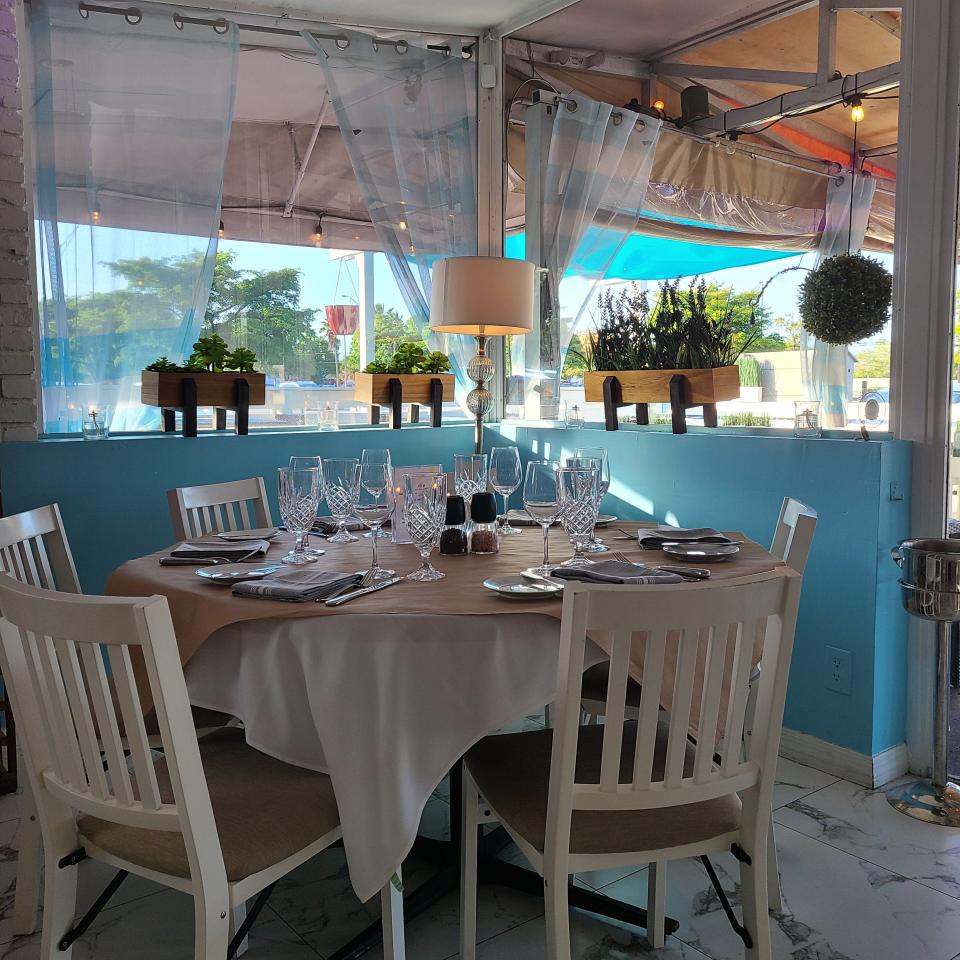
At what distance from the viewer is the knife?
1.76 metres

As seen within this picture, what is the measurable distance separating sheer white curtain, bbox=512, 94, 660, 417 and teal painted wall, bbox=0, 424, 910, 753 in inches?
25.8

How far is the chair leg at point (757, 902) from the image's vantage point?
1.61 m

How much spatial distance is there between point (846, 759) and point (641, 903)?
1.10 metres

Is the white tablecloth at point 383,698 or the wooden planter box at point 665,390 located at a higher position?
the wooden planter box at point 665,390

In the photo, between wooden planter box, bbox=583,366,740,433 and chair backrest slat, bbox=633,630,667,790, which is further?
wooden planter box, bbox=583,366,740,433

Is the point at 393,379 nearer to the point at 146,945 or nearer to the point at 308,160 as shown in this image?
the point at 308,160

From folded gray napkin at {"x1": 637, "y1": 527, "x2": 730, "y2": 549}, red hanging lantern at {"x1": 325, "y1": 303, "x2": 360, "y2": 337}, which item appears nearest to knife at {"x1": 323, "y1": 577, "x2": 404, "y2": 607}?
folded gray napkin at {"x1": 637, "y1": 527, "x2": 730, "y2": 549}

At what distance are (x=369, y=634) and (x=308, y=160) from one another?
3.03m

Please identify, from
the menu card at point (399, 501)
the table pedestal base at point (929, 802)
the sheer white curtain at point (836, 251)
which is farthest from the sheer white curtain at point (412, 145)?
the table pedestal base at point (929, 802)

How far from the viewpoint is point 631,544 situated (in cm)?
245

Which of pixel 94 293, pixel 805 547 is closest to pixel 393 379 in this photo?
pixel 94 293

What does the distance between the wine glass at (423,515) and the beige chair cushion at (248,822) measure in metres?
0.53

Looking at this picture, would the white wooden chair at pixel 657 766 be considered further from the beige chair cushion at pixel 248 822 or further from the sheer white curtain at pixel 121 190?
the sheer white curtain at pixel 121 190

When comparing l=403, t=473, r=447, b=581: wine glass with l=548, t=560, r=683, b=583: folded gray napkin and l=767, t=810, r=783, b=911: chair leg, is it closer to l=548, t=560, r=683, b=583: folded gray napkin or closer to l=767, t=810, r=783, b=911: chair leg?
l=548, t=560, r=683, b=583: folded gray napkin
